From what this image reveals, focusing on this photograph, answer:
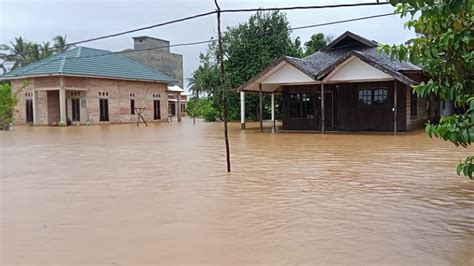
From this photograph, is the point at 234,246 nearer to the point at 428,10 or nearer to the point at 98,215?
the point at 98,215

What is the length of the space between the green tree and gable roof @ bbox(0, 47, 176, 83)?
30.2 m

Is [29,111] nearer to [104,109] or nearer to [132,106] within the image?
[104,109]

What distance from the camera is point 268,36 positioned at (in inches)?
1293

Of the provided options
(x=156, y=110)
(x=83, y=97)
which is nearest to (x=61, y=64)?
(x=83, y=97)

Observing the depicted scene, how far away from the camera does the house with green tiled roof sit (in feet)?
Result: 107

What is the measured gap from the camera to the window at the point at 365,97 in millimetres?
21422

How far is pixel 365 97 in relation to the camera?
2156cm

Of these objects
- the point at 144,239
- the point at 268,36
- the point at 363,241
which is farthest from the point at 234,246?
the point at 268,36

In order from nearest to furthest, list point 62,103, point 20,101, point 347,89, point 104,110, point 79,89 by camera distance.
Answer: point 347,89, point 62,103, point 79,89, point 104,110, point 20,101

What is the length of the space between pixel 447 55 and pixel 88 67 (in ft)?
108

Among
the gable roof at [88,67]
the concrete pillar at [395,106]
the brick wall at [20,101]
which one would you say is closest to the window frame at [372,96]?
the concrete pillar at [395,106]

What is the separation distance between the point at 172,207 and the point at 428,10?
3984mm

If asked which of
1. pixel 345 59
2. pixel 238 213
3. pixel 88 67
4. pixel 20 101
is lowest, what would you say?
pixel 238 213

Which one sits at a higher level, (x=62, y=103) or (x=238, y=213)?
(x=62, y=103)
